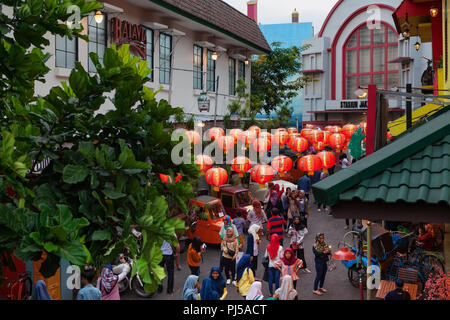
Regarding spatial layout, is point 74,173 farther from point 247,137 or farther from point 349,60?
point 349,60

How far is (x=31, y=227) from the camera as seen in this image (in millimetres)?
2873

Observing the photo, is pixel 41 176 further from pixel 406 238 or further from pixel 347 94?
pixel 347 94

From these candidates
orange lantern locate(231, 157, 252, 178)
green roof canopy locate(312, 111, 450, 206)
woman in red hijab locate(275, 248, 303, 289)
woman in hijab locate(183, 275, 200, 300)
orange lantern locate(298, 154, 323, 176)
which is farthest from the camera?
orange lantern locate(298, 154, 323, 176)

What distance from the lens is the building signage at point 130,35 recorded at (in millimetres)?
14453

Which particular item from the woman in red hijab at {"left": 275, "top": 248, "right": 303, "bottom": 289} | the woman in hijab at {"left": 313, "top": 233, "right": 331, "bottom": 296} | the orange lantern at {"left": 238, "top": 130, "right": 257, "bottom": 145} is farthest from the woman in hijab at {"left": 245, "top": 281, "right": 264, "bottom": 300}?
the orange lantern at {"left": 238, "top": 130, "right": 257, "bottom": 145}

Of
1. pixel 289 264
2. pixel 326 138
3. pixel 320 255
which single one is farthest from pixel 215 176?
pixel 326 138

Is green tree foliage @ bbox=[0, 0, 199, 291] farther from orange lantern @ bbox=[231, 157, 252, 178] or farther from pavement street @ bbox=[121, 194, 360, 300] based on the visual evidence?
orange lantern @ bbox=[231, 157, 252, 178]

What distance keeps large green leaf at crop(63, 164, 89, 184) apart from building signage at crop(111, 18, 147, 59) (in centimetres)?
1197

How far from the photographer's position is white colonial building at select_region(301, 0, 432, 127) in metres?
41.3

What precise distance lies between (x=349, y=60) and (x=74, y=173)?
43718mm

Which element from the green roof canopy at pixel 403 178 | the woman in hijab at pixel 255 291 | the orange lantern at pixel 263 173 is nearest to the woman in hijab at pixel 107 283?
the woman in hijab at pixel 255 291

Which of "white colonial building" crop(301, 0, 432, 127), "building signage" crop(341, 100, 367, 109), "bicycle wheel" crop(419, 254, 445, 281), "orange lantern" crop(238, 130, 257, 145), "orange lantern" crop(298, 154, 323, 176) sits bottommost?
"bicycle wheel" crop(419, 254, 445, 281)
